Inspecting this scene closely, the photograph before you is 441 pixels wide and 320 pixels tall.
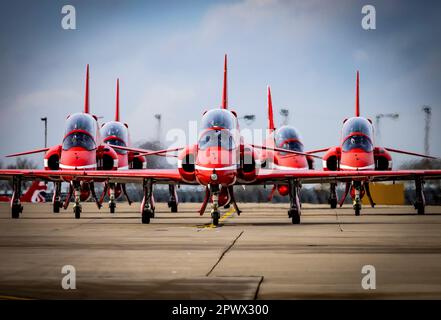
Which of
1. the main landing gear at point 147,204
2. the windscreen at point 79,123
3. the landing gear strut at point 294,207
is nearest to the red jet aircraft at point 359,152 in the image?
the landing gear strut at point 294,207

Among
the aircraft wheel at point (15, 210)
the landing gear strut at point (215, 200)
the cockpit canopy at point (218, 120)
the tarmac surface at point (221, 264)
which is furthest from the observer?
the aircraft wheel at point (15, 210)

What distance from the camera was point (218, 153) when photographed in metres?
24.3

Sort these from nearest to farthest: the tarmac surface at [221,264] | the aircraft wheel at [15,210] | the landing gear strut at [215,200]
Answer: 1. the tarmac surface at [221,264]
2. the landing gear strut at [215,200]
3. the aircraft wheel at [15,210]

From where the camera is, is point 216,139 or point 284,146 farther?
point 284,146

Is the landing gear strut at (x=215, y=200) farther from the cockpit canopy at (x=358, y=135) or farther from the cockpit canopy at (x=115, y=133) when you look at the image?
the cockpit canopy at (x=115, y=133)

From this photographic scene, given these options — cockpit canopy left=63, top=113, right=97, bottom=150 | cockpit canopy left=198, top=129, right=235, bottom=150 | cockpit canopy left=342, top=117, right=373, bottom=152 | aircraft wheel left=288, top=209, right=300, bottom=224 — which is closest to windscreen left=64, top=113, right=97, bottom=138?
cockpit canopy left=63, top=113, right=97, bottom=150

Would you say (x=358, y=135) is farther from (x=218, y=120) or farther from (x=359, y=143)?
(x=218, y=120)

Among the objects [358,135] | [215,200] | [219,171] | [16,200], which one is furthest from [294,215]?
[16,200]

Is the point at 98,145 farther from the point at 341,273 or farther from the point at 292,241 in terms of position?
the point at 341,273

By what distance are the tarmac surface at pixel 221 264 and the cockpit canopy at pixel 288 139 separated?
25504 millimetres

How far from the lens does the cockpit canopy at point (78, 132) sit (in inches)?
1336

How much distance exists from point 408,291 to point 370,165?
90.4 ft

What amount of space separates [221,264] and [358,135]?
24762mm

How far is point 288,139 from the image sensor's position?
46688 millimetres
